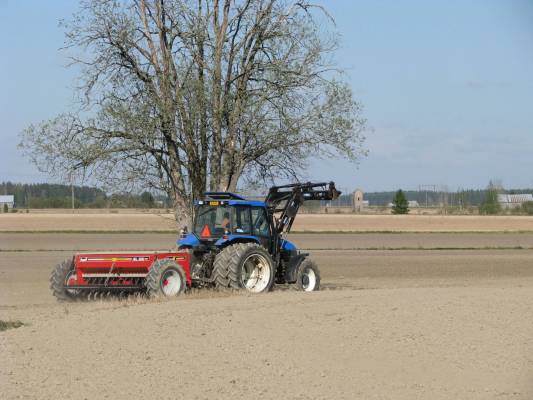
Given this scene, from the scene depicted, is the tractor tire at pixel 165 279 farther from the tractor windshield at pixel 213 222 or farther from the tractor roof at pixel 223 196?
the tractor roof at pixel 223 196

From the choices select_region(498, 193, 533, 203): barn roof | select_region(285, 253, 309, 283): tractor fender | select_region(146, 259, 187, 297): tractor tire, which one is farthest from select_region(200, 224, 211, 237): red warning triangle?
select_region(498, 193, 533, 203): barn roof

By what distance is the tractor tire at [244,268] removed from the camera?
15609mm

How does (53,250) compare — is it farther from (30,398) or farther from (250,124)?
(30,398)

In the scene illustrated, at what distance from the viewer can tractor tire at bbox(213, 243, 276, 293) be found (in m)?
15.6

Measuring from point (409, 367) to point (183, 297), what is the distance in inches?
239

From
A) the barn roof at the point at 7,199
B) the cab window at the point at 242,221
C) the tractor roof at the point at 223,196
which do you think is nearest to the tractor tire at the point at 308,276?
the cab window at the point at 242,221

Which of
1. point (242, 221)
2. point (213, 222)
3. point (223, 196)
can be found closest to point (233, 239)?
point (242, 221)

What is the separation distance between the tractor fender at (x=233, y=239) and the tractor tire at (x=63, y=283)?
299cm

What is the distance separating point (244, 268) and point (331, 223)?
175 feet

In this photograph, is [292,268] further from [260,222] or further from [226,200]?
[226,200]

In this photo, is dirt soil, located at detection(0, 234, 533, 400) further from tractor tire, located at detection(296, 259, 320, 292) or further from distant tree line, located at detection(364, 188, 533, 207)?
distant tree line, located at detection(364, 188, 533, 207)

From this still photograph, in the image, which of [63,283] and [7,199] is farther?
[7,199]

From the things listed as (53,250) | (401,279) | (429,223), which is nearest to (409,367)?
(401,279)

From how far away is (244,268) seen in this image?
53.7 feet
